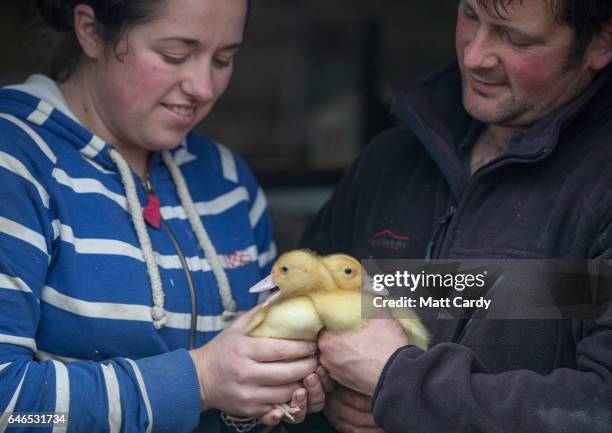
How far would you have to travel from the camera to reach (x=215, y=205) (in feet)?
7.98

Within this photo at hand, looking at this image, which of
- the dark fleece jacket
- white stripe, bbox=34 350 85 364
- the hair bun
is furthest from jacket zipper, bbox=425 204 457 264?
the hair bun

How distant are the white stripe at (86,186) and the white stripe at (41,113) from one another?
0.16 m

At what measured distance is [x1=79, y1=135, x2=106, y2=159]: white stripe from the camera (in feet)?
6.95

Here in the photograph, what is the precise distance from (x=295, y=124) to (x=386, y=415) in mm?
5775

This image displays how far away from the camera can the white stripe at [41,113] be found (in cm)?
207

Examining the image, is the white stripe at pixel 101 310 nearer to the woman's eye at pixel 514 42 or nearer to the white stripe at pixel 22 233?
the white stripe at pixel 22 233

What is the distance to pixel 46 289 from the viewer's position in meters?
1.93

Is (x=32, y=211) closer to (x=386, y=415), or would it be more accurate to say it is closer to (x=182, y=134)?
(x=182, y=134)

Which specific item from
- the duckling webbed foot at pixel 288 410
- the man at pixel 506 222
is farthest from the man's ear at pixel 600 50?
the duckling webbed foot at pixel 288 410

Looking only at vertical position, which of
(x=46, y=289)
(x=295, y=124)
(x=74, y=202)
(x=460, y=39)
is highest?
(x=460, y=39)

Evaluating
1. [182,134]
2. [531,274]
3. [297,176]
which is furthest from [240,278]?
[297,176]

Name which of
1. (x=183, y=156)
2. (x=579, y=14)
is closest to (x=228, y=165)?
(x=183, y=156)

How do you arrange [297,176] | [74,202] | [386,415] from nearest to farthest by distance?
[386,415] < [74,202] < [297,176]

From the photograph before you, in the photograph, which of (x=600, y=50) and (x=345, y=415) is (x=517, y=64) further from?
(x=345, y=415)
